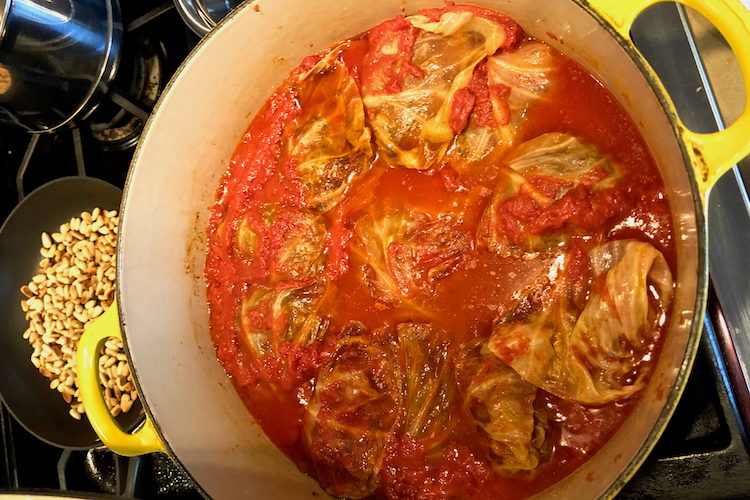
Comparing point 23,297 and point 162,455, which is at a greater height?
point 23,297

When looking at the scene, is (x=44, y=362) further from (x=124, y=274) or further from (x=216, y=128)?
(x=216, y=128)

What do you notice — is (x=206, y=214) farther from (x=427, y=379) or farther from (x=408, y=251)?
(x=427, y=379)

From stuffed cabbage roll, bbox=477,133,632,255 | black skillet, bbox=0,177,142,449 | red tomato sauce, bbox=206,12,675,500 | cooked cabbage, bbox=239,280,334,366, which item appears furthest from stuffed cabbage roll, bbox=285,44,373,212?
black skillet, bbox=0,177,142,449

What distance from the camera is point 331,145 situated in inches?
113

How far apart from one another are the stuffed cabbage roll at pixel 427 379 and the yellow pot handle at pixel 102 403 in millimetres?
1261

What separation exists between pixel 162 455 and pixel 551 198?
278cm

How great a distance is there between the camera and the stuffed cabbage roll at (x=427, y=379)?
2.60m

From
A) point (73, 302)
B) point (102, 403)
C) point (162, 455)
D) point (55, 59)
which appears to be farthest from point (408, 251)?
point (73, 302)

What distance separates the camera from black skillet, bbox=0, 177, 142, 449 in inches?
130

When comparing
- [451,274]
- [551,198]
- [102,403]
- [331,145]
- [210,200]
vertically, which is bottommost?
[102,403]

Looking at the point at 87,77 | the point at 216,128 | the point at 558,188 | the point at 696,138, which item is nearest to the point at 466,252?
the point at 558,188

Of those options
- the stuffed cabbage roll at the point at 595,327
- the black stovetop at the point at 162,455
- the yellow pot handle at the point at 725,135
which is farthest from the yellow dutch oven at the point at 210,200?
the black stovetop at the point at 162,455

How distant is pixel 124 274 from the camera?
246 centimetres

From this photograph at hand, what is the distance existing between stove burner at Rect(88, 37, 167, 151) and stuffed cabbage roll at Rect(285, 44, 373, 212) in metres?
1.24
